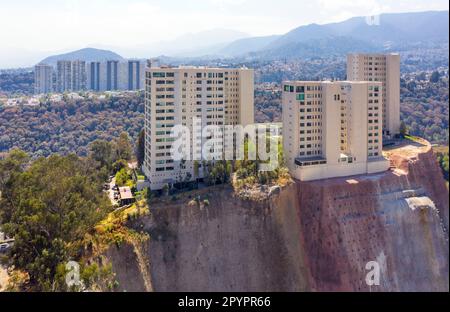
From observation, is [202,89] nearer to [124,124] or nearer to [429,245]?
[429,245]

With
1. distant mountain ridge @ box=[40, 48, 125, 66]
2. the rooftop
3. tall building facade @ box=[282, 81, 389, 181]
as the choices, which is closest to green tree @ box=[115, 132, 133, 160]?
the rooftop

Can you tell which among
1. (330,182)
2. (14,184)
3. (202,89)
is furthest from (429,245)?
(14,184)

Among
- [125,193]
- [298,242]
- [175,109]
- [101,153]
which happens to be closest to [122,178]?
[125,193]

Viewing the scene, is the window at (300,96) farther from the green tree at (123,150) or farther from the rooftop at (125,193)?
the green tree at (123,150)

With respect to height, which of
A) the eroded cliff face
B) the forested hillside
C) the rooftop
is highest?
the forested hillside

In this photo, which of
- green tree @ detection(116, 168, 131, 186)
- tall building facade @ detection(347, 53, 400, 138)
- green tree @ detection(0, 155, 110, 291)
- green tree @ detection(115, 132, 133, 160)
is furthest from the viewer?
tall building facade @ detection(347, 53, 400, 138)

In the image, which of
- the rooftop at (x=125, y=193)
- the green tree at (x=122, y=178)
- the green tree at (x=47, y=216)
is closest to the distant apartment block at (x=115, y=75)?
the green tree at (x=122, y=178)

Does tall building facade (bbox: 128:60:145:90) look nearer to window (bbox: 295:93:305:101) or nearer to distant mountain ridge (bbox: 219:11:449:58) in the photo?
distant mountain ridge (bbox: 219:11:449:58)
